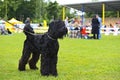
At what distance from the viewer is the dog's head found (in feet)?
29.1

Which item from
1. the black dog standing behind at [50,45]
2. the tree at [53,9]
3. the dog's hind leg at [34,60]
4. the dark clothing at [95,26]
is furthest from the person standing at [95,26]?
the tree at [53,9]

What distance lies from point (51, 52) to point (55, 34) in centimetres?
48

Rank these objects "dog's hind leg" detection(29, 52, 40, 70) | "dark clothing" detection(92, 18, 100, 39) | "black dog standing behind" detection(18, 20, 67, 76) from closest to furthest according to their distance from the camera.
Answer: "black dog standing behind" detection(18, 20, 67, 76) → "dog's hind leg" detection(29, 52, 40, 70) → "dark clothing" detection(92, 18, 100, 39)

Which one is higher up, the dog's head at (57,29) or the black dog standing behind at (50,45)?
the dog's head at (57,29)

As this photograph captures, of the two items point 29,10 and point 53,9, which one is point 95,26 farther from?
point 29,10

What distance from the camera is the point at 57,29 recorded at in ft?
29.8

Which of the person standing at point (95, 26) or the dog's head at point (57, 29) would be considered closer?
the dog's head at point (57, 29)

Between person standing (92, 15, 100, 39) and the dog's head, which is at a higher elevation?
the dog's head

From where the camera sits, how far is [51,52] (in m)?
9.29

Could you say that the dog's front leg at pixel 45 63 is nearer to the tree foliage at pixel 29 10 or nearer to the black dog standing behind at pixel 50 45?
the black dog standing behind at pixel 50 45

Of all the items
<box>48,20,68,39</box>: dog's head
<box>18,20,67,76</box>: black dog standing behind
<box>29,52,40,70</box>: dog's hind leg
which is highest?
<box>48,20,68,39</box>: dog's head

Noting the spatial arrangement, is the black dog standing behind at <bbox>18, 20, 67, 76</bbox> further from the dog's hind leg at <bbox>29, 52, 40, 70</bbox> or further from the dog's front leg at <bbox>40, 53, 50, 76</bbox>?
the dog's hind leg at <bbox>29, 52, 40, 70</bbox>

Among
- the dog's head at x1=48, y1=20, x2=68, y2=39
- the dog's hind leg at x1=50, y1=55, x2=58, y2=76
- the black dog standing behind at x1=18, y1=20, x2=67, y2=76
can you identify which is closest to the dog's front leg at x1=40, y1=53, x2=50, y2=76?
the black dog standing behind at x1=18, y1=20, x2=67, y2=76

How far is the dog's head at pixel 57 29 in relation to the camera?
8.87 metres
